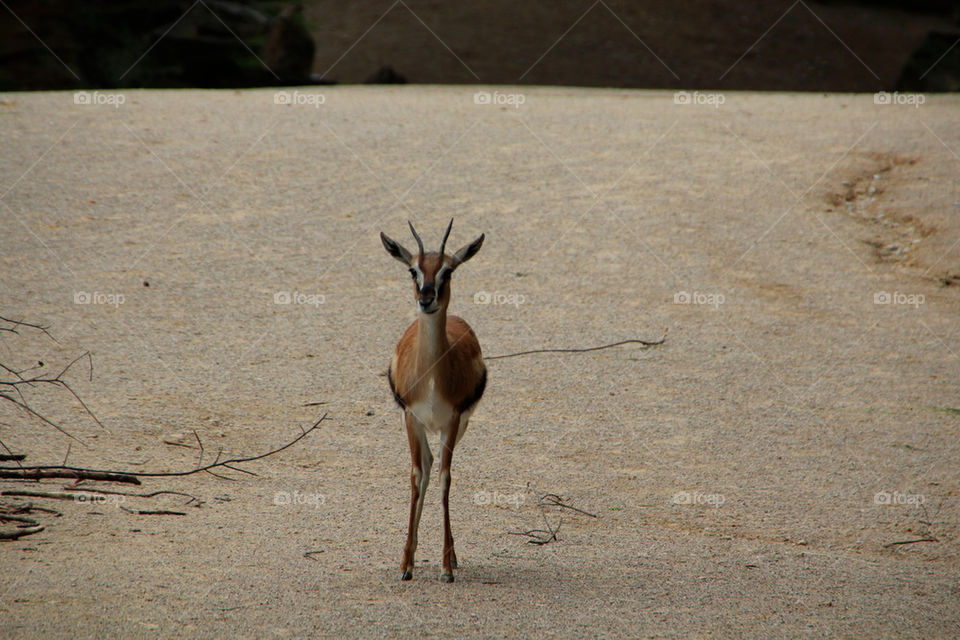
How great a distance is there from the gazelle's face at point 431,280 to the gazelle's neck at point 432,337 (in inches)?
4.3

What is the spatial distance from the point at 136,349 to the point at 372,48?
64.2ft

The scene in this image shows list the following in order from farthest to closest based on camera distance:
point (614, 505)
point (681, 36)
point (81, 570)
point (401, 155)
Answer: point (681, 36)
point (401, 155)
point (614, 505)
point (81, 570)

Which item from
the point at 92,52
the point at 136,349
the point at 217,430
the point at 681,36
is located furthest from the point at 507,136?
the point at 681,36

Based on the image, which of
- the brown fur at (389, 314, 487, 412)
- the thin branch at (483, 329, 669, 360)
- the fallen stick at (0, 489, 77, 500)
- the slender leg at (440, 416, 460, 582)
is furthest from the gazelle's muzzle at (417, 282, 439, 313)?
the thin branch at (483, 329, 669, 360)

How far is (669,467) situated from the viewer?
766 cm

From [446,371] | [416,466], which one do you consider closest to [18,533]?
[416,466]

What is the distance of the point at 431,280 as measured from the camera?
5.19m

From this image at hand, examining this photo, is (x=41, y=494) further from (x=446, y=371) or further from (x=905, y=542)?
(x=905, y=542)

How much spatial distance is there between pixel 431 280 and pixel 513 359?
4.30 meters

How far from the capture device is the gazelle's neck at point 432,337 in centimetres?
542

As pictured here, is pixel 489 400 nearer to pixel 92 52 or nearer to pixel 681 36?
pixel 92 52

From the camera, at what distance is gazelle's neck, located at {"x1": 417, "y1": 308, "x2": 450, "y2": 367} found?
5418 mm

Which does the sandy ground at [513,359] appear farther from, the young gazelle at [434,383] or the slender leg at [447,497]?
the young gazelle at [434,383]

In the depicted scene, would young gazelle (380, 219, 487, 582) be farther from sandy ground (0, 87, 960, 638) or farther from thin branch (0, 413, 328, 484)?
thin branch (0, 413, 328, 484)
